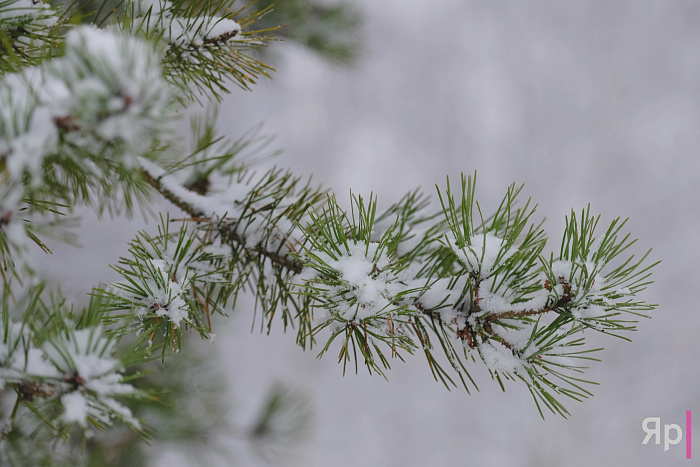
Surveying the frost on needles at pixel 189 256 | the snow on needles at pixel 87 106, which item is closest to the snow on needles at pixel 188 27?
the frost on needles at pixel 189 256

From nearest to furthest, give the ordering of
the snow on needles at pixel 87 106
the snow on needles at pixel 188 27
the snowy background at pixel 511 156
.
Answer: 1. the snow on needles at pixel 87 106
2. the snow on needles at pixel 188 27
3. the snowy background at pixel 511 156

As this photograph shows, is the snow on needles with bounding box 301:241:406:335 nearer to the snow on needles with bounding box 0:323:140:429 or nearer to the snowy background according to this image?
the snow on needles with bounding box 0:323:140:429

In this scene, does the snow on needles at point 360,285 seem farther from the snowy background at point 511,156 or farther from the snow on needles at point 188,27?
the snowy background at point 511,156

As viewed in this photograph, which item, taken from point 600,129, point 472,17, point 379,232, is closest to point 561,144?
point 600,129

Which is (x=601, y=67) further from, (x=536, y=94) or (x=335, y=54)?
(x=335, y=54)

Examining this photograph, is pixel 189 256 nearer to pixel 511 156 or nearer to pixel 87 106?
pixel 87 106

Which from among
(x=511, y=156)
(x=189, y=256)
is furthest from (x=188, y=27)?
(x=511, y=156)
